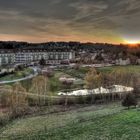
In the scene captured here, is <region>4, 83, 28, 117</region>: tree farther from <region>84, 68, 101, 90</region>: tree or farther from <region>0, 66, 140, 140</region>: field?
<region>84, 68, 101, 90</region>: tree

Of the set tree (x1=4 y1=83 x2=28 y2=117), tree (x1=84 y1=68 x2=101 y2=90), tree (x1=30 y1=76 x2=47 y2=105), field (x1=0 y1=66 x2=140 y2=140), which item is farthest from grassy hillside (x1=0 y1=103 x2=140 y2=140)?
tree (x1=84 y1=68 x2=101 y2=90)

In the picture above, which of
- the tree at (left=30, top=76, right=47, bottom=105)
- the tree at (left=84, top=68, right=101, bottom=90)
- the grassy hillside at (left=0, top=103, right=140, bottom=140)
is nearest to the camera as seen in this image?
the grassy hillside at (left=0, top=103, right=140, bottom=140)

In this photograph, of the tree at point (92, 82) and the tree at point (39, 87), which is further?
the tree at point (92, 82)

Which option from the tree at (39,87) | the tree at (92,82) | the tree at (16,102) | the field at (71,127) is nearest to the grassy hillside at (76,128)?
the field at (71,127)

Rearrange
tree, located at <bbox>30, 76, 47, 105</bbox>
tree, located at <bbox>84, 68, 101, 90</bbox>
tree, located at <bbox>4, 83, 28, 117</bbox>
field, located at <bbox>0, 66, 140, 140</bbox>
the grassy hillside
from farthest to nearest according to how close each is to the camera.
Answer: tree, located at <bbox>84, 68, 101, 90</bbox> → tree, located at <bbox>30, 76, 47, 105</bbox> → tree, located at <bbox>4, 83, 28, 117</bbox> → field, located at <bbox>0, 66, 140, 140</bbox> → the grassy hillside

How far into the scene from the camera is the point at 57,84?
108 m

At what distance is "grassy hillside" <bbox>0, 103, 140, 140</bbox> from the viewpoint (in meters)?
45.1

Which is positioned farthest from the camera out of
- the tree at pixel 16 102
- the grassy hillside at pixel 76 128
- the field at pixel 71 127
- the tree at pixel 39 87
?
the tree at pixel 39 87

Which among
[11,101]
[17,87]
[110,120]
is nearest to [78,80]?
[17,87]

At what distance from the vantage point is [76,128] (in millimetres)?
50969

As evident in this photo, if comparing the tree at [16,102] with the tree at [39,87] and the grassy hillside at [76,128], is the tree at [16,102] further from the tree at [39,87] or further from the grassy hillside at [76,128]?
the tree at [39,87]

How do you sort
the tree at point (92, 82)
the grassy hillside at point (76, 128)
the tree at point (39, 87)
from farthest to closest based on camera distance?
the tree at point (92, 82), the tree at point (39, 87), the grassy hillside at point (76, 128)

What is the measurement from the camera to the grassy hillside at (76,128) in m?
45.1

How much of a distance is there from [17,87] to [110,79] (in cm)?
3483
